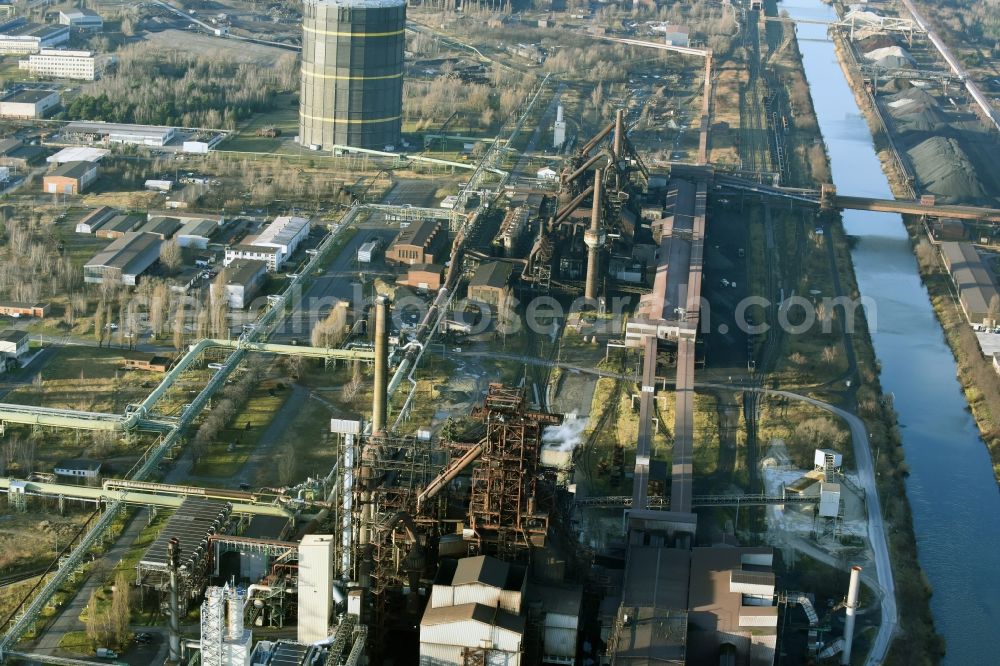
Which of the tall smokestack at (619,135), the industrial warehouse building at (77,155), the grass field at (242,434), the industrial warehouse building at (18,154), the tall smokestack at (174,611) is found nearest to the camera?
the tall smokestack at (174,611)

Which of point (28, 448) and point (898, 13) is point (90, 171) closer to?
point (28, 448)

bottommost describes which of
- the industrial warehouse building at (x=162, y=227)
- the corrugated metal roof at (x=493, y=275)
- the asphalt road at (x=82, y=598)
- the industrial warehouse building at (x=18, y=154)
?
the asphalt road at (x=82, y=598)

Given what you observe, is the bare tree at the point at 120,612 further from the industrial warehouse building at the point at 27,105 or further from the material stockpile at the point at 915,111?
the material stockpile at the point at 915,111

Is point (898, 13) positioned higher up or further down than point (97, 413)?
higher up

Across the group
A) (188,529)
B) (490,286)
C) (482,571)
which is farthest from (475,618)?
(490,286)

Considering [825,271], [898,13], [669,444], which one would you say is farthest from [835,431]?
[898,13]

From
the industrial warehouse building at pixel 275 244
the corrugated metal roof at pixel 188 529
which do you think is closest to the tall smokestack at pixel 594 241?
the industrial warehouse building at pixel 275 244
